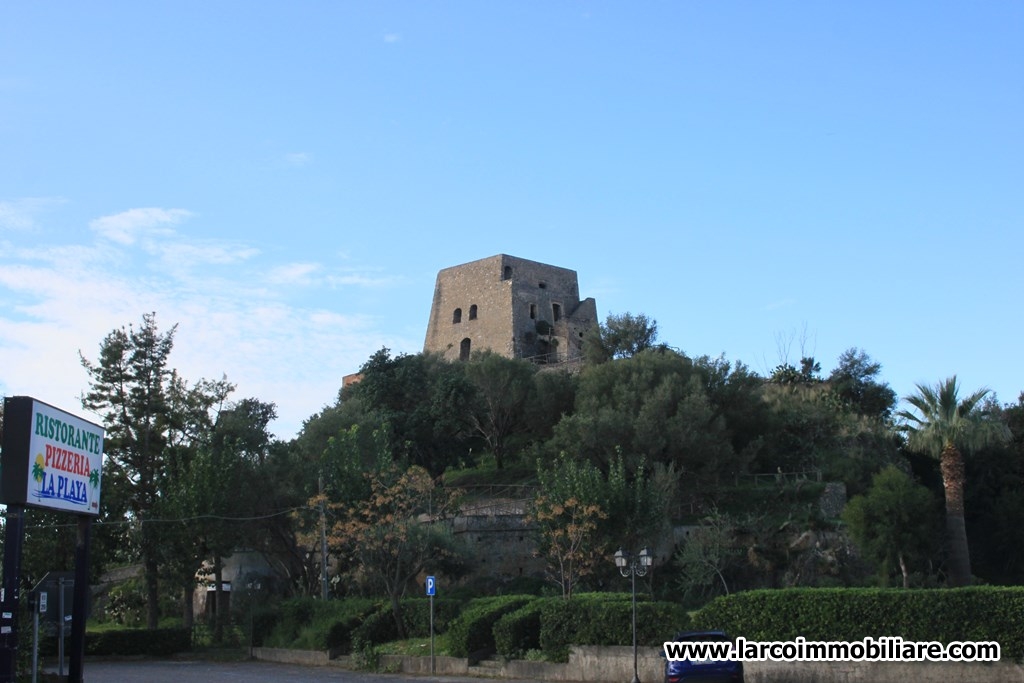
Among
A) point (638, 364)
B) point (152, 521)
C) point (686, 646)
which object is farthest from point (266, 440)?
point (686, 646)

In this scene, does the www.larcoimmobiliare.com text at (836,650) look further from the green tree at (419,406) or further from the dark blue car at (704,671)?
the green tree at (419,406)

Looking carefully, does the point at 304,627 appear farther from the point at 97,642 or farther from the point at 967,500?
the point at 967,500

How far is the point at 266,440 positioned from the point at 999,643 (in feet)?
93.9

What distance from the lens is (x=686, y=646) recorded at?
18188mm

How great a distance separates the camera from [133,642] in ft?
112

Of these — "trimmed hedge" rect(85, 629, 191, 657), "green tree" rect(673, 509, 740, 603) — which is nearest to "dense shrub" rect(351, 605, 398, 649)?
"trimmed hedge" rect(85, 629, 191, 657)

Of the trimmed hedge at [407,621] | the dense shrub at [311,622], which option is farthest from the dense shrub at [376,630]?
the dense shrub at [311,622]

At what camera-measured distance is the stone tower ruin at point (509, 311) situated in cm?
6556

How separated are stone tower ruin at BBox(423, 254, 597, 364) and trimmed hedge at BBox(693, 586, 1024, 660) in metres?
42.4

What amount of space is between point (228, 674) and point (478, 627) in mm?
6868

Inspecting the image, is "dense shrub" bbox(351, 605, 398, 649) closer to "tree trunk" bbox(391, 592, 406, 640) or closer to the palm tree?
"tree trunk" bbox(391, 592, 406, 640)

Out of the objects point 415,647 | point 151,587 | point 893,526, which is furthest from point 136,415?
point 893,526

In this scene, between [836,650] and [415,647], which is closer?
[836,650]

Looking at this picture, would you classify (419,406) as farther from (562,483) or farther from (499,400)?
(562,483)
